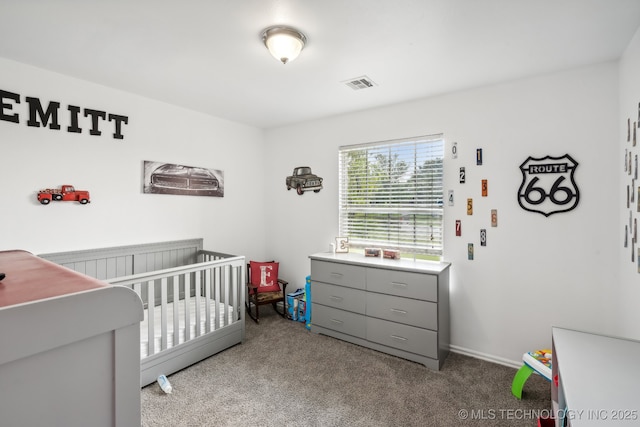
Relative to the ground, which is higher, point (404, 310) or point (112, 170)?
point (112, 170)

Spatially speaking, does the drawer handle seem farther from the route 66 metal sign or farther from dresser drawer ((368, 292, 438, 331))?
the route 66 metal sign

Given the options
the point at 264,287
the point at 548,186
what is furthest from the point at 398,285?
the point at 264,287

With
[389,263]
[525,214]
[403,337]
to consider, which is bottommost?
[403,337]

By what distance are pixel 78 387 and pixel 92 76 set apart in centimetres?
286

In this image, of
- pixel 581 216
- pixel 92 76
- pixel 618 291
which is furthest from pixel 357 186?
pixel 92 76

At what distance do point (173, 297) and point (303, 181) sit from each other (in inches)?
81.2

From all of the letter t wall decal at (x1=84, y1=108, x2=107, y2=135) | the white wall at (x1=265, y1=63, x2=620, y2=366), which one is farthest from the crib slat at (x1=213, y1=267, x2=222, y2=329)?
the white wall at (x1=265, y1=63, x2=620, y2=366)

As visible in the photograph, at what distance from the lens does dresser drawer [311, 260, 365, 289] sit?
306 centimetres

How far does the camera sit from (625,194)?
7.11 ft

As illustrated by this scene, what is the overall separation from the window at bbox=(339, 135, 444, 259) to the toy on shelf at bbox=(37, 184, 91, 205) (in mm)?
2526

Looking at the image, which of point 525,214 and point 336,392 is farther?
point 525,214

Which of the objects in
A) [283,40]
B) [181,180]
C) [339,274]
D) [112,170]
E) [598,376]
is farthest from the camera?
[181,180]

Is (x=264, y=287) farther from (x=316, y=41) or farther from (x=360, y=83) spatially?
(x=316, y=41)

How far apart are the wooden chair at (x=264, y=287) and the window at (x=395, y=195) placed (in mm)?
1026
